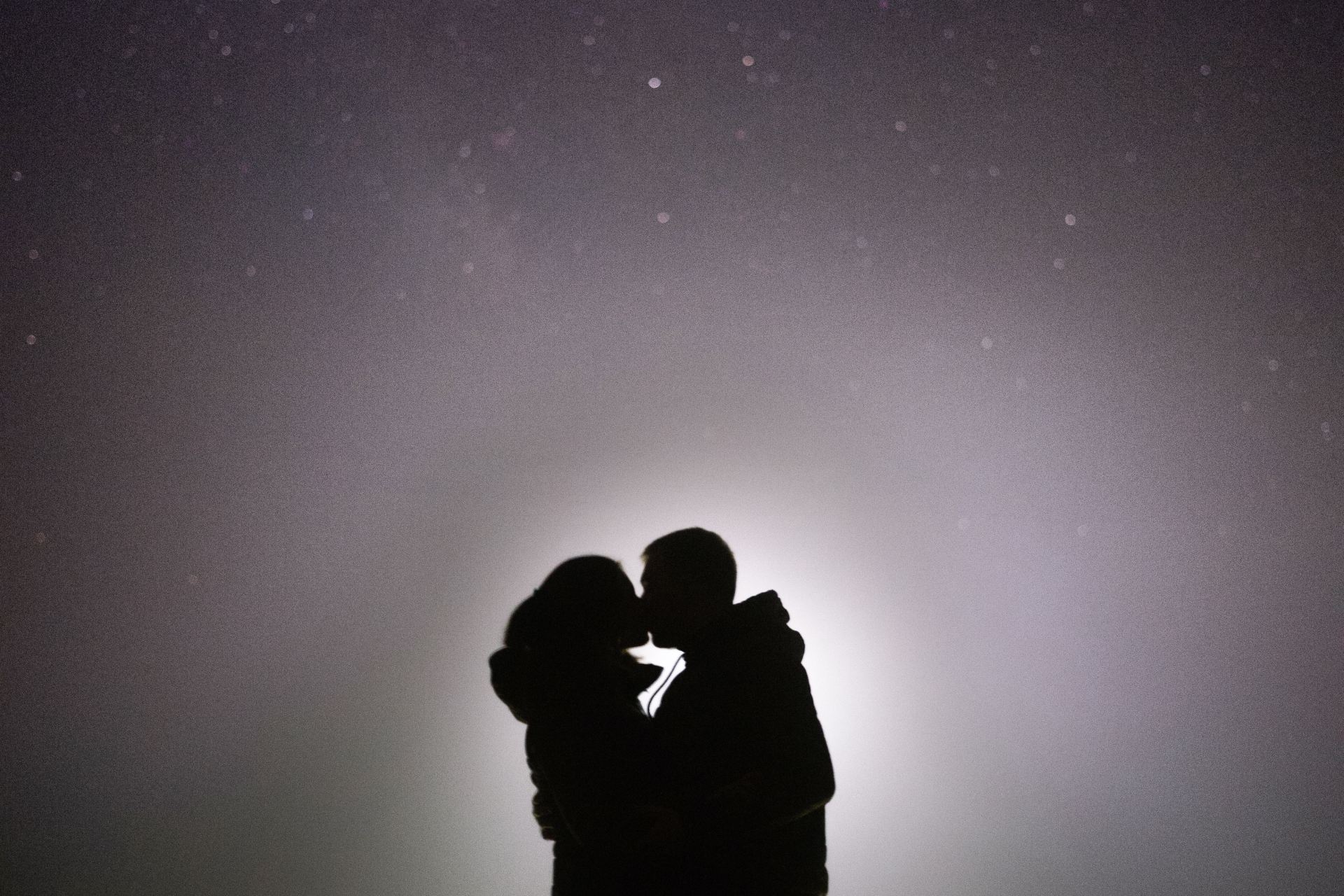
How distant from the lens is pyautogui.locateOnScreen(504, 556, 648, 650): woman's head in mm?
732

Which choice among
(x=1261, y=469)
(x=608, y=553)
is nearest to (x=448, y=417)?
(x=608, y=553)

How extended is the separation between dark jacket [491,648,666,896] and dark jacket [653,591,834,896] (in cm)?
5

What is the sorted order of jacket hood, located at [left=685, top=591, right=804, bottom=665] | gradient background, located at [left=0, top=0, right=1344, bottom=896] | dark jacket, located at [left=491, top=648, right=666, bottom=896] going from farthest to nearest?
gradient background, located at [left=0, top=0, right=1344, bottom=896] < jacket hood, located at [left=685, top=591, right=804, bottom=665] < dark jacket, located at [left=491, top=648, right=666, bottom=896]

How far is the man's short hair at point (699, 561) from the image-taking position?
875mm

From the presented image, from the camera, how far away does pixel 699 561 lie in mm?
878

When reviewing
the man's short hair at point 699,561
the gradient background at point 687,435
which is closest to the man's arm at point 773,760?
the man's short hair at point 699,561

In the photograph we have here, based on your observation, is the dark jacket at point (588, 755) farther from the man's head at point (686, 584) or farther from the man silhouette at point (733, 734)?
the man's head at point (686, 584)

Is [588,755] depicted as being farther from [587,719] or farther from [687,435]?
[687,435]

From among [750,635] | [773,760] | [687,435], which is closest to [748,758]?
[773,760]

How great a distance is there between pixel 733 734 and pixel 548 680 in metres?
0.23

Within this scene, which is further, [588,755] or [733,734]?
[733,734]

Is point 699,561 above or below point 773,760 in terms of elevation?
above

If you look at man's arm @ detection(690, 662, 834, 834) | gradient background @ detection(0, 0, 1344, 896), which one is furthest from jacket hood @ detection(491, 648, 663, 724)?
gradient background @ detection(0, 0, 1344, 896)

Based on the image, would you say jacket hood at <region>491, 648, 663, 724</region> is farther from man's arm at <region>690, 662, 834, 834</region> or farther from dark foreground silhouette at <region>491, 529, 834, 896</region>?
man's arm at <region>690, 662, 834, 834</region>
